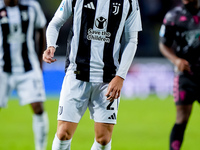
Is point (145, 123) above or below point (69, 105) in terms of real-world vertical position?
below

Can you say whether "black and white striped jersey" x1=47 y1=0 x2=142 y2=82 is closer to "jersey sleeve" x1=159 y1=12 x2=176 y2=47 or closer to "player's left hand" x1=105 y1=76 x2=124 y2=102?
"player's left hand" x1=105 y1=76 x2=124 y2=102

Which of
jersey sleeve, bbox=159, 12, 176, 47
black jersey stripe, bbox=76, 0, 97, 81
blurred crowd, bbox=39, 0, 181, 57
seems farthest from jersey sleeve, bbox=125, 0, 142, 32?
blurred crowd, bbox=39, 0, 181, 57

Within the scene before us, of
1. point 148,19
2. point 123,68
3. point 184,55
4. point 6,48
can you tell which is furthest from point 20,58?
point 148,19

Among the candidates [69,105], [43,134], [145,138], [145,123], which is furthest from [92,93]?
[145,123]

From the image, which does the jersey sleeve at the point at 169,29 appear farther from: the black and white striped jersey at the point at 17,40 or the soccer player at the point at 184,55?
the black and white striped jersey at the point at 17,40

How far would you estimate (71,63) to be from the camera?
4168mm

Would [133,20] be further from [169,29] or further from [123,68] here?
[169,29]

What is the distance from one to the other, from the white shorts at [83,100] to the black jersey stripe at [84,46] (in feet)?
0.24

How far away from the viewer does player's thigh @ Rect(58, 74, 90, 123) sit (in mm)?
4035

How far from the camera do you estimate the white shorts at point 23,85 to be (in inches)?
240

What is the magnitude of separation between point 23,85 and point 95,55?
229cm

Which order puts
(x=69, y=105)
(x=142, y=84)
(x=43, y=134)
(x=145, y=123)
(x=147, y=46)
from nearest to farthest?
(x=69, y=105), (x=43, y=134), (x=145, y=123), (x=142, y=84), (x=147, y=46)

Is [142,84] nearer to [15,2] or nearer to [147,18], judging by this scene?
[147,18]

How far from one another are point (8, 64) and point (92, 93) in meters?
2.38
